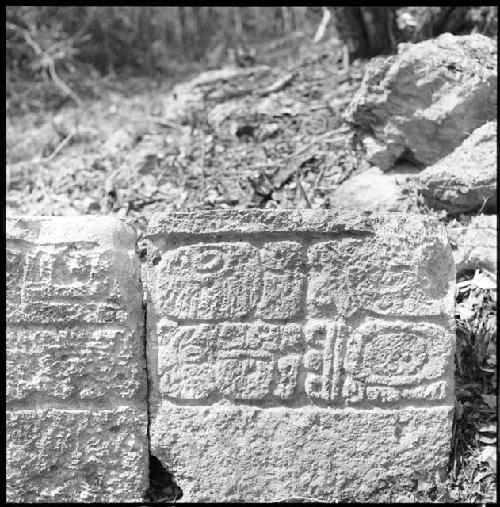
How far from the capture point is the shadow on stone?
2883 millimetres

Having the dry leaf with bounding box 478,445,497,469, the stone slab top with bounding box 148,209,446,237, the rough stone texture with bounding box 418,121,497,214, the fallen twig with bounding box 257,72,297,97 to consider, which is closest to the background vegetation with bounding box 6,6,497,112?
the fallen twig with bounding box 257,72,297,97

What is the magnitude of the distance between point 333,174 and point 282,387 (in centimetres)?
177

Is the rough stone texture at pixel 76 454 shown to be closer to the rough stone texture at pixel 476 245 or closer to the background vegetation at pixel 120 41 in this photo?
the rough stone texture at pixel 476 245

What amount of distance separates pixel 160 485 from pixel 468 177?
197cm

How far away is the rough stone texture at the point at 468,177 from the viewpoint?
3.63 m

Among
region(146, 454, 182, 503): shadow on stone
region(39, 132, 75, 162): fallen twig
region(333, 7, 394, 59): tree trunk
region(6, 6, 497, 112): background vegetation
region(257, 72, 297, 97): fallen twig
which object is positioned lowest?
region(146, 454, 182, 503): shadow on stone

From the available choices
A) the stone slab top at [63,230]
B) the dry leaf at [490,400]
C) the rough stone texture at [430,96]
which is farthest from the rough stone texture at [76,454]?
the rough stone texture at [430,96]

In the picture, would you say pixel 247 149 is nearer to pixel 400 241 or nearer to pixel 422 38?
pixel 422 38

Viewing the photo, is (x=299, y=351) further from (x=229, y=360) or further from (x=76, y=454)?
(x=76, y=454)

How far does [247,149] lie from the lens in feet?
15.3

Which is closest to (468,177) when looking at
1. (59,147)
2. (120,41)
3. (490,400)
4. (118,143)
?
(490,400)

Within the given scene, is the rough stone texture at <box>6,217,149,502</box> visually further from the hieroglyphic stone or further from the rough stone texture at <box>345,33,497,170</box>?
the rough stone texture at <box>345,33,497,170</box>

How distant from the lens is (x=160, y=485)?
2.93 metres

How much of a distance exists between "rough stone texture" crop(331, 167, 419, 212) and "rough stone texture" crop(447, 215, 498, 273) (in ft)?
1.01
